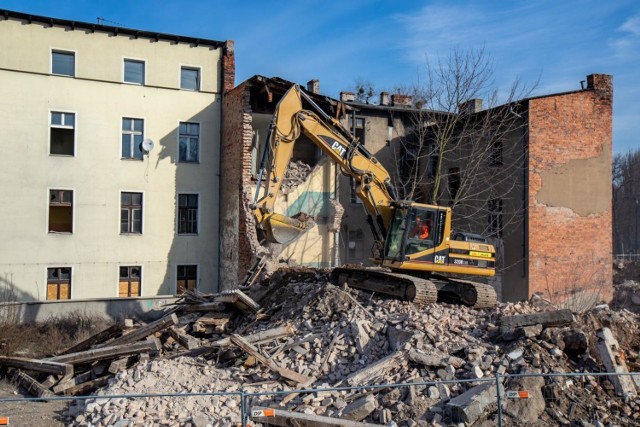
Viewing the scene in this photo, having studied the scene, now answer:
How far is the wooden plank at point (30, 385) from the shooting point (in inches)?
495

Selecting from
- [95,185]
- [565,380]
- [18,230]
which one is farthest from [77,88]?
[565,380]

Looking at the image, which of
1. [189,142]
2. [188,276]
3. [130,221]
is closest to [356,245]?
[188,276]

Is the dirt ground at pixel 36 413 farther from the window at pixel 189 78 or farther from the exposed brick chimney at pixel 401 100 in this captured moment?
the exposed brick chimney at pixel 401 100

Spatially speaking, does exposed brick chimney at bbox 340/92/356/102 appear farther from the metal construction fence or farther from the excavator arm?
the metal construction fence

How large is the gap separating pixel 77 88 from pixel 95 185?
3.65 m

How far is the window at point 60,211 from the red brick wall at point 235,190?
18.6 feet

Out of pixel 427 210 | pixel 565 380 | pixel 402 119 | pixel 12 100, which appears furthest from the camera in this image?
pixel 402 119

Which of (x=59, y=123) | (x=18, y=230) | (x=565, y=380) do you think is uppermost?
(x=59, y=123)

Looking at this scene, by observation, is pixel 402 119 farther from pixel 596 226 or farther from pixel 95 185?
pixel 95 185

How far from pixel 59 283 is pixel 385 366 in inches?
646

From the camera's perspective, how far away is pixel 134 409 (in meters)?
10.1

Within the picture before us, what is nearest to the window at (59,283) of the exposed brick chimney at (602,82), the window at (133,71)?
the window at (133,71)

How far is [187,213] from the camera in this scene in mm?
25172

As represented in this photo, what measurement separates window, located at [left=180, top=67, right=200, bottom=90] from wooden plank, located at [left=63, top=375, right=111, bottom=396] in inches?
592
